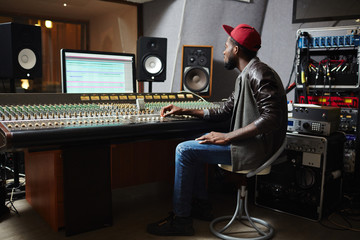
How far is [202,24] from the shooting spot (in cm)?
346

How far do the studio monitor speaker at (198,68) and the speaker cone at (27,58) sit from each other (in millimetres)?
1290

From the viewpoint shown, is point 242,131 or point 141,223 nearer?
point 242,131

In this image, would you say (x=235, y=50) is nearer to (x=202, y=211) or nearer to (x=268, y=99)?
(x=268, y=99)

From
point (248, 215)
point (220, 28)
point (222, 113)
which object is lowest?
point (248, 215)

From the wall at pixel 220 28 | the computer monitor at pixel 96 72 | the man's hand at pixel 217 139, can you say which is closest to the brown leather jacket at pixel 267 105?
the man's hand at pixel 217 139

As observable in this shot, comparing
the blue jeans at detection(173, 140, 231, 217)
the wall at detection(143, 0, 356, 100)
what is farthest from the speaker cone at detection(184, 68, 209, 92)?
the blue jeans at detection(173, 140, 231, 217)

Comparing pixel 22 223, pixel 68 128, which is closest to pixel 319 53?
pixel 68 128

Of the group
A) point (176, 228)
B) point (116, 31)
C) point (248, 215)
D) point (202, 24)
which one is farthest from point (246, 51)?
point (116, 31)

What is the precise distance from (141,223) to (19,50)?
1374 mm

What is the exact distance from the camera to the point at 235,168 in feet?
5.90

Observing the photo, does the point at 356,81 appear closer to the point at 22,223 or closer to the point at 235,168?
the point at 235,168

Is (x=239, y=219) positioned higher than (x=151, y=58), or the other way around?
(x=151, y=58)

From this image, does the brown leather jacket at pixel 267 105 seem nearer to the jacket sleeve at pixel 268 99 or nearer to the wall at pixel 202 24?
the jacket sleeve at pixel 268 99

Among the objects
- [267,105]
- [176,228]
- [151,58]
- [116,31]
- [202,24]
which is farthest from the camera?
[116,31]
